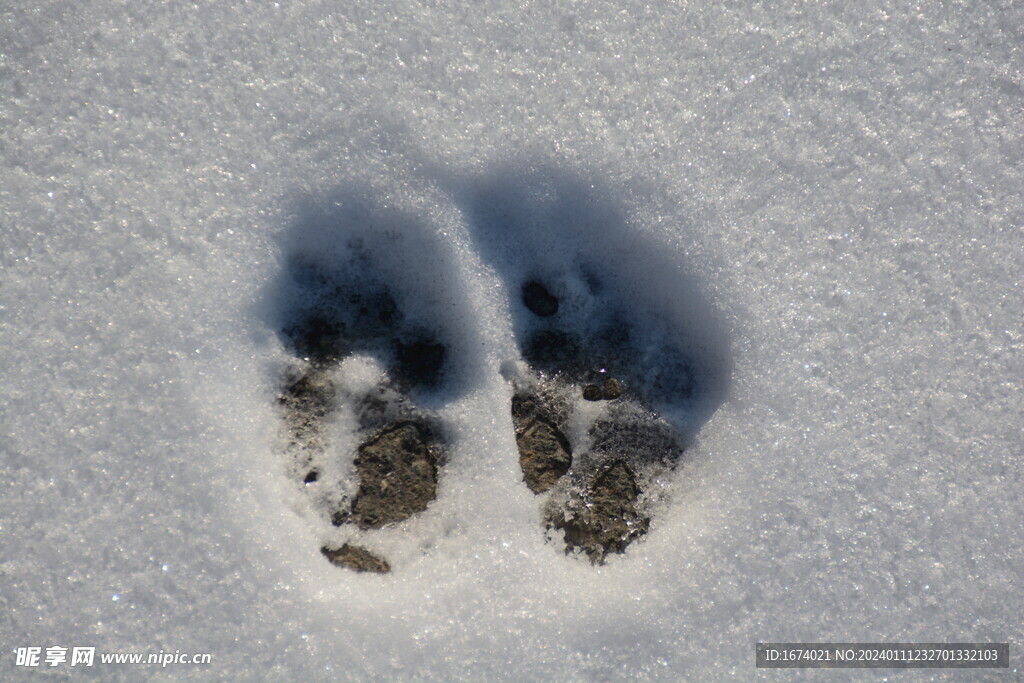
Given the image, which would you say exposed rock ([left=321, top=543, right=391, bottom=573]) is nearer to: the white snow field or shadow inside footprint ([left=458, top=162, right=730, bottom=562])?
the white snow field

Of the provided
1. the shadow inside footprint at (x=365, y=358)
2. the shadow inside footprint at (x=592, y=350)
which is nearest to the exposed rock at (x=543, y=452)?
the shadow inside footprint at (x=592, y=350)

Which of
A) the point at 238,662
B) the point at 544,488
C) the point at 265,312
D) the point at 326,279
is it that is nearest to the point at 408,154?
the point at 326,279

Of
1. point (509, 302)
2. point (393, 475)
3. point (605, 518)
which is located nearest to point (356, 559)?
point (393, 475)

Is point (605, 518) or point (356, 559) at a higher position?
point (605, 518)

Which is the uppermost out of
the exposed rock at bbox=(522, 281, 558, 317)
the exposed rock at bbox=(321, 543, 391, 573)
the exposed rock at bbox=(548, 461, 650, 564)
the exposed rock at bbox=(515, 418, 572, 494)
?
the exposed rock at bbox=(522, 281, 558, 317)

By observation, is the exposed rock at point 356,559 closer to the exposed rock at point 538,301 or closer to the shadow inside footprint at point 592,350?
the shadow inside footprint at point 592,350

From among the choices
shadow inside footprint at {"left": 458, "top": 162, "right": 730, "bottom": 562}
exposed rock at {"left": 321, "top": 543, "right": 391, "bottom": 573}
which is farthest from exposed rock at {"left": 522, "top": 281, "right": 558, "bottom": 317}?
exposed rock at {"left": 321, "top": 543, "right": 391, "bottom": 573}

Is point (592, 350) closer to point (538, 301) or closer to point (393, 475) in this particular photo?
point (538, 301)
